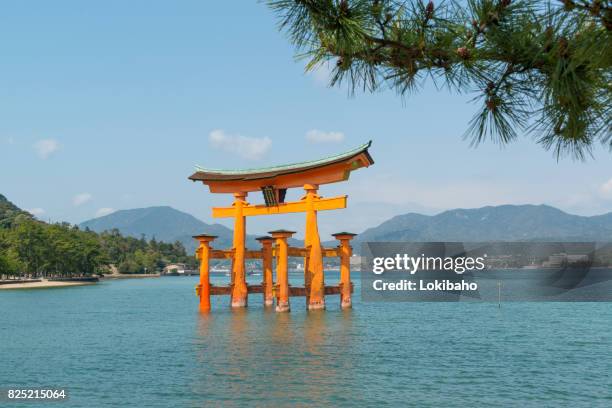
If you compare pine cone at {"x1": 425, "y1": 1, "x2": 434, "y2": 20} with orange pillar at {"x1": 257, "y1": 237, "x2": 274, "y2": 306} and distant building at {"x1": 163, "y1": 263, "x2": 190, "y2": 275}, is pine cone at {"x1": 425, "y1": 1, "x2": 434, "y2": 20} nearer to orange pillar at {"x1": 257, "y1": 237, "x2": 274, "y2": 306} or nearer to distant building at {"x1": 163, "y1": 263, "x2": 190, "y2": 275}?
orange pillar at {"x1": 257, "y1": 237, "x2": 274, "y2": 306}

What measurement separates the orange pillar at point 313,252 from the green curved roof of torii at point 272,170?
111 centimetres

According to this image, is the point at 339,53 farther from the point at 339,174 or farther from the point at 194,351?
the point at 339,174

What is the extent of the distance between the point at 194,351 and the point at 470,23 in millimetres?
18111

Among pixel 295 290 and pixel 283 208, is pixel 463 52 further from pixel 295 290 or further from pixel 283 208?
pixel 295 290

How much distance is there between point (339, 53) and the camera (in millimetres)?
6273

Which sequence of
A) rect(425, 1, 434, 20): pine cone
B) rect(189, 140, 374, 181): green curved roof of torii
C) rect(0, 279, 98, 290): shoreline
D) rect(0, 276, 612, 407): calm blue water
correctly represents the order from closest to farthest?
rect(425, 1, 434, 20): pine cone → rect(0, 276, 612, 407): calm blue water → rect(189, 140, 374, 181): green curved roof of torii → rect(0, 279, 98, 290): shoreline

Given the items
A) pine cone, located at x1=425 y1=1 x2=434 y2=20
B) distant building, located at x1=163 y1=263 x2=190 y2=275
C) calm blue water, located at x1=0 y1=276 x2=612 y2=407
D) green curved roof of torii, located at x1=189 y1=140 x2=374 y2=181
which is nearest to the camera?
pine cone, located at x1=425 y1=1 x2=434 y2=20

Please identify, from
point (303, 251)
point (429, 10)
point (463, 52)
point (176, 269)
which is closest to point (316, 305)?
point (303, 251)

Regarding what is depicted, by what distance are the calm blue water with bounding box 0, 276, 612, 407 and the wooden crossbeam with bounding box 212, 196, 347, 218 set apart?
5239mm

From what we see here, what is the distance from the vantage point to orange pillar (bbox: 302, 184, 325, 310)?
105 ft

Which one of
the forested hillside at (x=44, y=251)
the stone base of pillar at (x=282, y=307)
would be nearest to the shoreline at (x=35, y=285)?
the forested hillside at (x=44, y=251)

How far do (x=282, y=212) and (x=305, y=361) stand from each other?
15.1m

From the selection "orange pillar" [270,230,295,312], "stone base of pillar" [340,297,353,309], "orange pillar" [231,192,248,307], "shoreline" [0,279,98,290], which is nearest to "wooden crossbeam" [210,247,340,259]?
"orange pillar" [231,192,248,307]

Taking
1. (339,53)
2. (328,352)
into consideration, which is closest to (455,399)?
(328,352)
